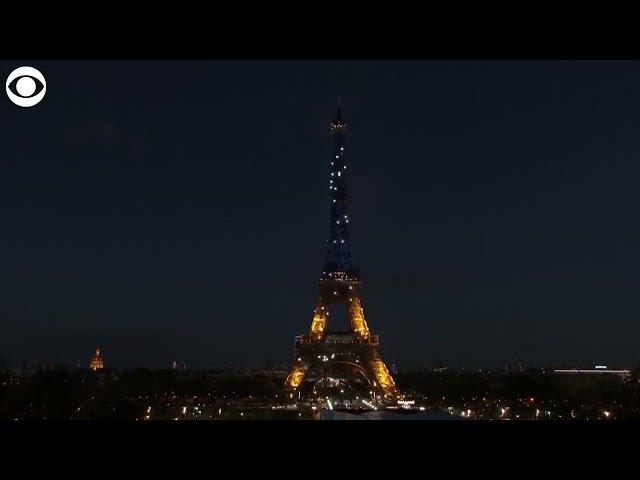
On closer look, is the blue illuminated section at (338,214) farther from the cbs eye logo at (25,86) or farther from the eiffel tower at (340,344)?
the cbs eye logo at (25,86)

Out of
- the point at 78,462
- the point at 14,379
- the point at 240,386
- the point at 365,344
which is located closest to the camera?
the point at 78,462

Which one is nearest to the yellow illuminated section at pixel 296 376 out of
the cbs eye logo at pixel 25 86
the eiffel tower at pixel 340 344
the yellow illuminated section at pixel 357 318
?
the eiffel tower at pixel 340 344

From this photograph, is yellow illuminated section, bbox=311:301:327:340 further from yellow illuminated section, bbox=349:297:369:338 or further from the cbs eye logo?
the cbs eye logo

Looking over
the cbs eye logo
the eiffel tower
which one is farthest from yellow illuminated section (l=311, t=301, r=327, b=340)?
the cbs eye logo

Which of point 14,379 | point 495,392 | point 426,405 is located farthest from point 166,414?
point 495,392

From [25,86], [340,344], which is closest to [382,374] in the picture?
[340,344]
